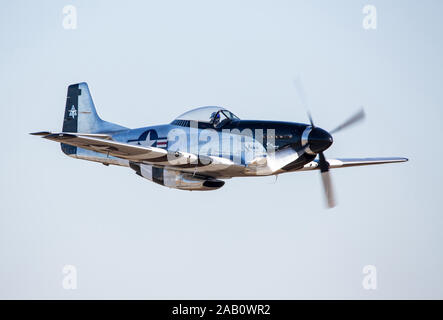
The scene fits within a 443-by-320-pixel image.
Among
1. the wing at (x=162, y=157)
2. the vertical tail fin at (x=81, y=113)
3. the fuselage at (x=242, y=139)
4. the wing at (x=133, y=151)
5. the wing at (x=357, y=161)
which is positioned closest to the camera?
the wing at (x=133, y=151)

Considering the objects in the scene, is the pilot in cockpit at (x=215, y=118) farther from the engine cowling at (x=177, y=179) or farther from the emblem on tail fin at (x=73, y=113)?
the emblem on tail fin at (x=73, y=113)

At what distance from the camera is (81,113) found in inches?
1168

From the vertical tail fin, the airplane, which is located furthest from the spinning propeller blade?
the vertical tail fin

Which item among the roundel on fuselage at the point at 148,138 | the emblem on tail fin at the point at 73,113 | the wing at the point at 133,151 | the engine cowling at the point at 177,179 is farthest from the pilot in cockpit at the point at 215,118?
the emblem on tail fin at the point at 73,113

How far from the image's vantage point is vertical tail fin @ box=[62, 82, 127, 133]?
2919cm

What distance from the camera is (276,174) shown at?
24156mm

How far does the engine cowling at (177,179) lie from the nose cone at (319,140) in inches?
134

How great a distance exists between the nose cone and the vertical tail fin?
9.16 meters

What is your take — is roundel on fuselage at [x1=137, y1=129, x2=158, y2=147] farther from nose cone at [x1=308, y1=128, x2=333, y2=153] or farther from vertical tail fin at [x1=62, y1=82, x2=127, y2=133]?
nose cone at [x1=308, y1=128, x2=333, y2=153]

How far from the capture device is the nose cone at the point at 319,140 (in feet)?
75.4

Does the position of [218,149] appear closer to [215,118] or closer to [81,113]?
[215,118]

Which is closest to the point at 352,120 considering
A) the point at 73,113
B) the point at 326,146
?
the point at 326,146
